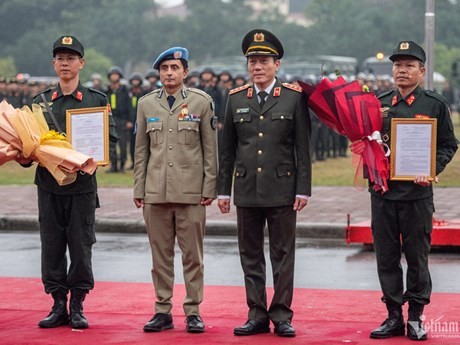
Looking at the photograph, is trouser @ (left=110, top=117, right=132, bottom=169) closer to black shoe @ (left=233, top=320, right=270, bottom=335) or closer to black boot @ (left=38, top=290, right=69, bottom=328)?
black boot @ (left=38, top=290, right=69, bottom=328)

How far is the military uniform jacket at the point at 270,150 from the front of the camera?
812 centimetres

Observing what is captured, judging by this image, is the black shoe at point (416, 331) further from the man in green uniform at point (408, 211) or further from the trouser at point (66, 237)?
the trouser at point (66, 237)

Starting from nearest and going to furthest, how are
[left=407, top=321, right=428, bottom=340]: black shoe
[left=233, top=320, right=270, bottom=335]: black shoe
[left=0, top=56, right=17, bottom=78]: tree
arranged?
[left=407, top=321, right=428, bottom=340]: black shoe
[left=233, top=320, right=270, bottom=335]: black shoe
[left=0, top=56, right=17, bottom=78]: tree

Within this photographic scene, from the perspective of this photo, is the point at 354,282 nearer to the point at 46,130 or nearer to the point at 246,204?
the point at 246,204

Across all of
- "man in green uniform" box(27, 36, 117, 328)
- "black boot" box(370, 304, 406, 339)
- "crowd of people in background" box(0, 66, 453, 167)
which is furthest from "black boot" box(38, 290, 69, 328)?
A: "crowd of people in background" box(0, 66, 453, 167)

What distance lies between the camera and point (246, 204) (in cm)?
820

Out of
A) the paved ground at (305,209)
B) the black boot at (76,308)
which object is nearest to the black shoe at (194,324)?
the black boot at (76,308)

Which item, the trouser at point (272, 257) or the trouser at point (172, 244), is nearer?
the trouser at point (272, 257)

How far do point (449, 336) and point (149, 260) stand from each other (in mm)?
4859

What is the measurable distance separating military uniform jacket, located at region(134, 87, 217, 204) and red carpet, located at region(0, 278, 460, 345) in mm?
952

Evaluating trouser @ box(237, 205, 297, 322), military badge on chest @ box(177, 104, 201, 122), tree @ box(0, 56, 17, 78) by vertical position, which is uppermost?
tree @ box(0, 56, 17, 78)

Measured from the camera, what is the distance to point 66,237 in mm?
8508

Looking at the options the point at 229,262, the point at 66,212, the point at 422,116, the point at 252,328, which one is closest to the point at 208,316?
the point at 252,328

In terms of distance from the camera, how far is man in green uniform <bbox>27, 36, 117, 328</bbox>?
27.5ft
